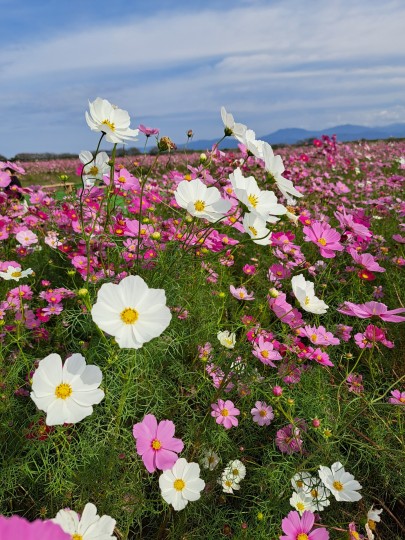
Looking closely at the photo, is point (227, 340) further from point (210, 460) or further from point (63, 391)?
point (63, 391)

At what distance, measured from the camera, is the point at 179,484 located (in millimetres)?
940

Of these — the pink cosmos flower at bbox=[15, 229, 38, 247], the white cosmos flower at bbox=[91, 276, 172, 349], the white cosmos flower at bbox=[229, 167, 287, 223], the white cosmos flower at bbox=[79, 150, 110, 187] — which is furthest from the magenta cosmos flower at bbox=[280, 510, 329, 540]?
the pink cosmos flower at bbox=[15, 229, 38, 247]

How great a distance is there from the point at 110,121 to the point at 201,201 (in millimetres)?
326

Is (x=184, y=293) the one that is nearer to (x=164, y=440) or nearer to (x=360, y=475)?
(x=164, y=440)

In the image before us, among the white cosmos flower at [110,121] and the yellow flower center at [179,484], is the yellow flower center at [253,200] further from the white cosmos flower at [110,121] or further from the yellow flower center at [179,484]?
the yellow flower center at [179,484]

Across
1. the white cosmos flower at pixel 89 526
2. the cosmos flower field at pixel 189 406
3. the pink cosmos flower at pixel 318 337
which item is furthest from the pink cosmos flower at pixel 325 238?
the white cosmos flower at pixel 89 526

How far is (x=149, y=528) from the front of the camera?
117cm

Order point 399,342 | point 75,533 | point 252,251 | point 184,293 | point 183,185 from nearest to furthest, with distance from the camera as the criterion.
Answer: point 75,533, point 183,185, point 184,293, point 399,342, point 252,251

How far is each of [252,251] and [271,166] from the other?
1316 mm

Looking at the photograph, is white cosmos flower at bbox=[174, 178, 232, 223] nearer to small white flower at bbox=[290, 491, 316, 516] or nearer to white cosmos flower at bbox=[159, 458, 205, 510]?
white cosmos flower at bbox=[159, 458, 205, 510]

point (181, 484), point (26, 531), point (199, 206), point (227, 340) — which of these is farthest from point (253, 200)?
point (26, 531)

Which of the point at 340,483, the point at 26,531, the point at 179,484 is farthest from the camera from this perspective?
the point at 340,483

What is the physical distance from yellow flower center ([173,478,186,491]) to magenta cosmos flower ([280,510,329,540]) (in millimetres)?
216

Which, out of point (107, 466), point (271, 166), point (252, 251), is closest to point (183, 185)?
point (271, 166)
